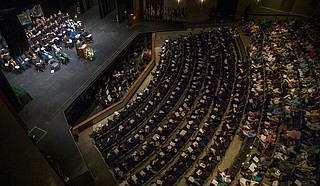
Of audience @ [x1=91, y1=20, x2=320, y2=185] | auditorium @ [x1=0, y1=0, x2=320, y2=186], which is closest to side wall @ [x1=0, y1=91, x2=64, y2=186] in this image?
auditorium @ [x1=0, y1=0, x2=320, y2=186]

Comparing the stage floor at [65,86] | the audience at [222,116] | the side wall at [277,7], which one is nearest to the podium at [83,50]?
the stage floor at [65,86]

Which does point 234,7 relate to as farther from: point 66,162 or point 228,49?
point 66,162

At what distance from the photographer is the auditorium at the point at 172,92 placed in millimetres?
11742

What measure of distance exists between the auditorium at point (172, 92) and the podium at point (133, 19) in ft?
0.37

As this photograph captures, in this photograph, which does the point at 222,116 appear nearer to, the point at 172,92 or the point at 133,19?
the point at 172,92

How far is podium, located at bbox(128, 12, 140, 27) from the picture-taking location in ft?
71.4

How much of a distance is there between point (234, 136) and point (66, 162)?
9.08 meters

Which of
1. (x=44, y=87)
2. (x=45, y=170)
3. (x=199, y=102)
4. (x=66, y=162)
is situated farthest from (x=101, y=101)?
(x=45, y=170)

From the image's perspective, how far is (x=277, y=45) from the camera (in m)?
17.7

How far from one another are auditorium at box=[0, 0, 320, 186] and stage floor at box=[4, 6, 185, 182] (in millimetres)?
69

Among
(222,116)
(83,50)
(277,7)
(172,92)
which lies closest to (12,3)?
(83,50)

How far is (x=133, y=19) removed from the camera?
72.6 feet

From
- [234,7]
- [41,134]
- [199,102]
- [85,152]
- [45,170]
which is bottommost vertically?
[85,152]

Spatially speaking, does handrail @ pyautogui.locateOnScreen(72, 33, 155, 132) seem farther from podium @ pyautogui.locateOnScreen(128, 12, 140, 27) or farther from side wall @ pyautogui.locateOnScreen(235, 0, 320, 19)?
side wall @ pyautogui.locateOnScreen(235, 0, 320, 19)
